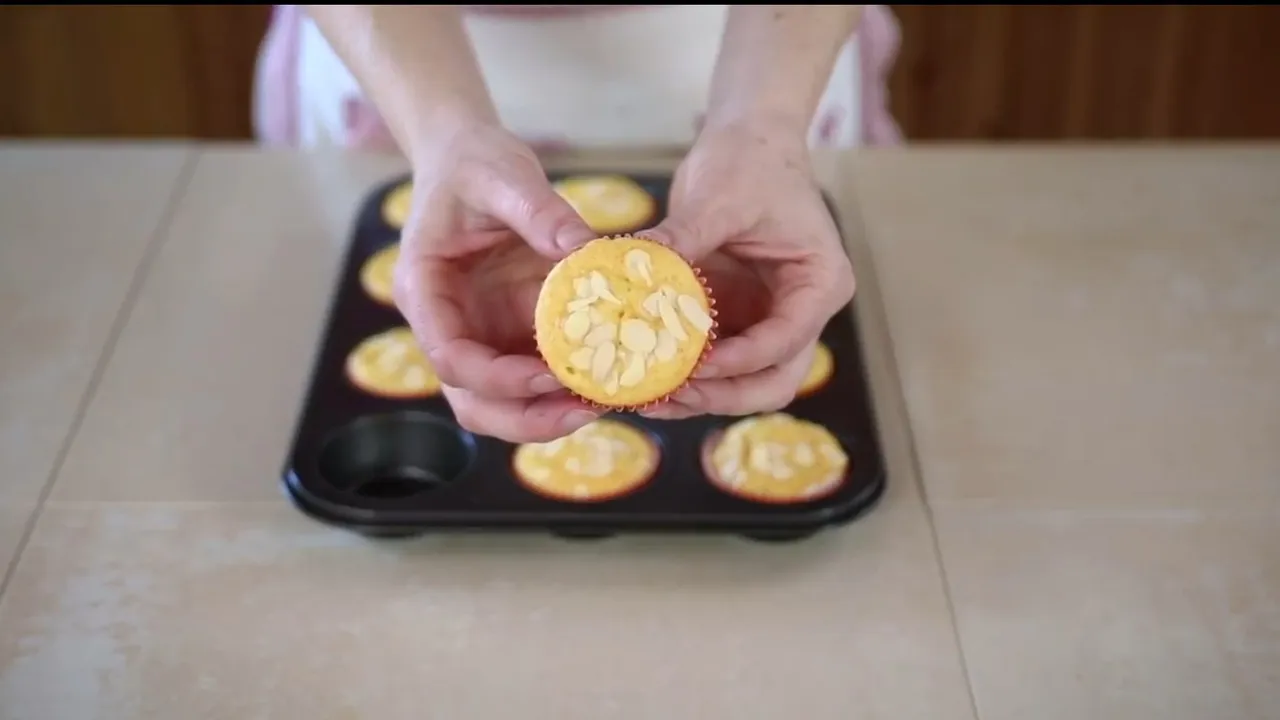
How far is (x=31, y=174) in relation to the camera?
3.41ft

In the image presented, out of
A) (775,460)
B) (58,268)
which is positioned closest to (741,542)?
(775,460)

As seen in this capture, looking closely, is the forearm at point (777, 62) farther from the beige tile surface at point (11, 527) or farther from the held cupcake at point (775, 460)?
the beige tile surface at point (11, 527)

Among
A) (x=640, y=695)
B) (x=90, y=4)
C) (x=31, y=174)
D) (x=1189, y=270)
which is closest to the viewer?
(x=640, y=695)

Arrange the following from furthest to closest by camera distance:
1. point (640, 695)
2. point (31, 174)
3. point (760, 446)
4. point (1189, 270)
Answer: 1. point (31, 174)
2. point (1189, 270)
3. point (760, 446)
4. point (640, 695)

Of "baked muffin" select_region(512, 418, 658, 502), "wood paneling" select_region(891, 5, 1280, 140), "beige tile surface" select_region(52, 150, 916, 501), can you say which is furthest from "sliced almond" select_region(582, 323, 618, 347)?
"wood paneling" select_region(891, 5, 1280, 140)

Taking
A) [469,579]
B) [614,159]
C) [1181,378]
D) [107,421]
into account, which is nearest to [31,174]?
[107,421]

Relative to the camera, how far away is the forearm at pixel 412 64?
0.77 meters

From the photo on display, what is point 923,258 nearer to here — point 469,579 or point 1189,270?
point 1189,270

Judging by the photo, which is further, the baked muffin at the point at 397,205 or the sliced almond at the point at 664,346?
the baked muffin at the point at 397,205

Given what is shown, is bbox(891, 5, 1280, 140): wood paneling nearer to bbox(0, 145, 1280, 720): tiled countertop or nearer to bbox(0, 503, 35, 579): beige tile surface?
bbox(0, 145, 1280, 720): tiled countertop

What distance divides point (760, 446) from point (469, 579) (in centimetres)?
18

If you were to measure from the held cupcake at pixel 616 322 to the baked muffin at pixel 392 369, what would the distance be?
20cm

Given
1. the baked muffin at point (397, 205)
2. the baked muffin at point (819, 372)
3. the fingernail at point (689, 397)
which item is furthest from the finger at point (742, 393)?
the baked muffin at point (397, 205)

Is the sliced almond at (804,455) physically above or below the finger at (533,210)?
below
